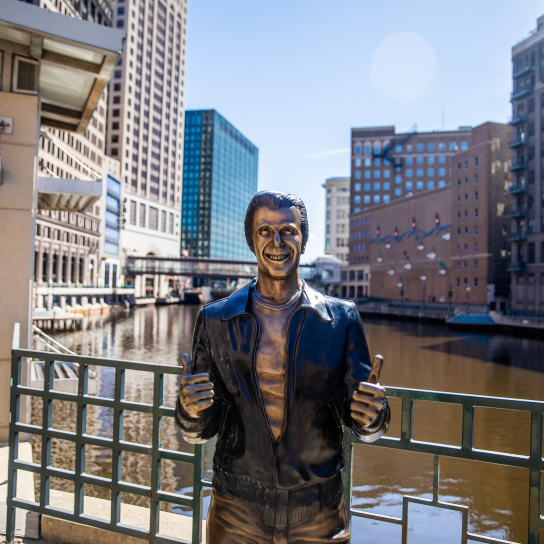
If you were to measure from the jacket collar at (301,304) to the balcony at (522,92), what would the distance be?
2387 inches

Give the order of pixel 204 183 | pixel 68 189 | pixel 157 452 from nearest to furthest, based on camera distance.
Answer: pixel 157 452 < pixel 68 189 < pixel 204 183

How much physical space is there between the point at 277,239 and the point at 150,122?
112 m

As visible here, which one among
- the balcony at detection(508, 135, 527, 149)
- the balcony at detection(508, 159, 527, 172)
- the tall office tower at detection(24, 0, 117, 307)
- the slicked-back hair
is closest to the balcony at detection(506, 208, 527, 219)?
the balcony at detection(508, 159, 527, 172)

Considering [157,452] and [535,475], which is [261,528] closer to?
[535,475]

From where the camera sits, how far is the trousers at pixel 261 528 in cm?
227

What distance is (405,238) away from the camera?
79938 millimetres

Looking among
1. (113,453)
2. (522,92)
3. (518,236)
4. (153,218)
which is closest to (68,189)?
(113,453)

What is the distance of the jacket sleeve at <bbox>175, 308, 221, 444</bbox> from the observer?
227cm

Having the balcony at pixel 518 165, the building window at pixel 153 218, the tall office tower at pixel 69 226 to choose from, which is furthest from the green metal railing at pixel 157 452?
the building window at pixel 153 218

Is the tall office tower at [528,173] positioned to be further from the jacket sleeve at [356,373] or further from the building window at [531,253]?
the jacket sleeve at [356,373]

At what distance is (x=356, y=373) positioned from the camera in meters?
2.34

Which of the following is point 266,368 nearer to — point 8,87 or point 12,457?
point 12,457

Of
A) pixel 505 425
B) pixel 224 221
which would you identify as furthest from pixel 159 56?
pixel 505 425

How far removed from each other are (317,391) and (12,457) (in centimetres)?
323
